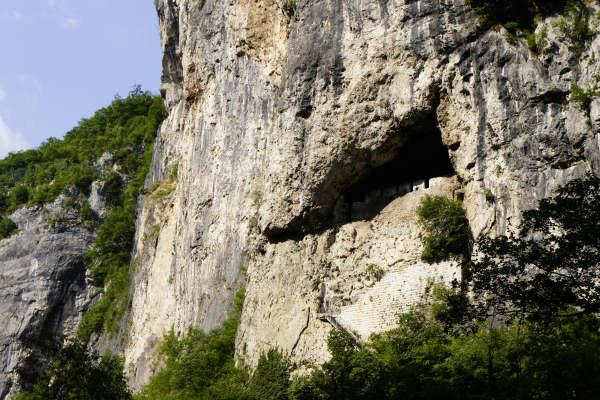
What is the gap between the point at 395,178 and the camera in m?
23.6

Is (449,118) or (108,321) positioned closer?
(449,118)

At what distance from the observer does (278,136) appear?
24000 mm

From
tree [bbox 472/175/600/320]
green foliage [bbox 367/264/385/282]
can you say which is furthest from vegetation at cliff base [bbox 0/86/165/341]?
tree [bbox 472/175/600/320]

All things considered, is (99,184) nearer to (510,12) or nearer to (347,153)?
(347,153)

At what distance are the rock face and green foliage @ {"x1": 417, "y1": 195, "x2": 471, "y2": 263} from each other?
27067mm

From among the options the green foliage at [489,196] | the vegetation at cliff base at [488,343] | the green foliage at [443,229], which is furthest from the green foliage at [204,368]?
the green foliage at [489,196]

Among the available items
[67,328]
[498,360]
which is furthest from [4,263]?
[498,360]

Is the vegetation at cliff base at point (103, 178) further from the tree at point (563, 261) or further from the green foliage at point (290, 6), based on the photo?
the tree at point (563, 261)

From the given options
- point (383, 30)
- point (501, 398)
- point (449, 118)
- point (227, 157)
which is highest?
point (383, 30)

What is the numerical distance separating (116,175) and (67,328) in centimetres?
1192

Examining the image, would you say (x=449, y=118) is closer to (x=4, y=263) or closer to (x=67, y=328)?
(x=67, y=328)

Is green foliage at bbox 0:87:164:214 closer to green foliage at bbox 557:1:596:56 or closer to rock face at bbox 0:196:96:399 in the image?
rock face at bbox 0:196:96:399

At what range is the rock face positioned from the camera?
40.3m

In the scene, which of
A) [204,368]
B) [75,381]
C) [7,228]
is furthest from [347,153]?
[7,228]
